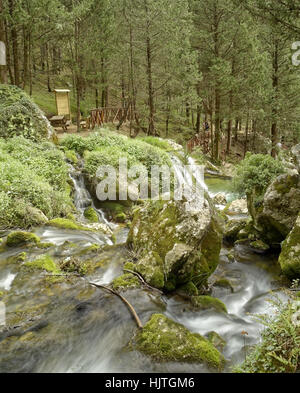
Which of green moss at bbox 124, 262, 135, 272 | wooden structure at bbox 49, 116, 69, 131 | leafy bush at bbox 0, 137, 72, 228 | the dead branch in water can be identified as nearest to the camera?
the dead branch in water

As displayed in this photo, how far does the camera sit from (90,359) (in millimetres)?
3943

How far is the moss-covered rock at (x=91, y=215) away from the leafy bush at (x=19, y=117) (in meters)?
4.50

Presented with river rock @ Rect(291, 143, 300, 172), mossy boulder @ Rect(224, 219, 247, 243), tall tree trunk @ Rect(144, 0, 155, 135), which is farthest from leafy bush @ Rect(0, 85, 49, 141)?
river rock @ Rect(291, 143, 300, 172)

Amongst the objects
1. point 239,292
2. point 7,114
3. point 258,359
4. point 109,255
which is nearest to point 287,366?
point 258,359

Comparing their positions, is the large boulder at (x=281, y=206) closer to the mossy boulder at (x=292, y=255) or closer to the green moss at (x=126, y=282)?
the mossy boulder at (x=292, y=255)

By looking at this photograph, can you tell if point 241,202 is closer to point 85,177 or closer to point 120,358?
point 85,177

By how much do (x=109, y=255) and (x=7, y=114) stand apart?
336 inches

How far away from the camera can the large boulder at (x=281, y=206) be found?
775 cm

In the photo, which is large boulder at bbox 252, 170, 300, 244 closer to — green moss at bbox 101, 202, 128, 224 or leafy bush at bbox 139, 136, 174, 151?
green moss at bbox 101, 202, 128, 224

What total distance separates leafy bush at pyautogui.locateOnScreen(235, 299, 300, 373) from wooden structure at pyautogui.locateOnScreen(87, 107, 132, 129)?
18501mm

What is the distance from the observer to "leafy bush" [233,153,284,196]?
9.40 metres

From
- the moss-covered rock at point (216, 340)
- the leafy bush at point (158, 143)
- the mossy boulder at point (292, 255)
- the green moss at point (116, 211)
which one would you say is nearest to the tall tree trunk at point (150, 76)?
the leafy bush at point (158, 143)

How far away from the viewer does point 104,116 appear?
860 inches

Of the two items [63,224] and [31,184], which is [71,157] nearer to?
[31,184]
